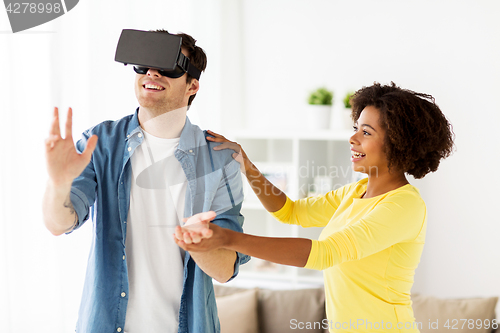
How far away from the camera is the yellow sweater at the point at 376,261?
1.26 metres

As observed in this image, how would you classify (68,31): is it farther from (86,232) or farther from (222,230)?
(222,230)

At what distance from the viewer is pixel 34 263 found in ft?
4.93

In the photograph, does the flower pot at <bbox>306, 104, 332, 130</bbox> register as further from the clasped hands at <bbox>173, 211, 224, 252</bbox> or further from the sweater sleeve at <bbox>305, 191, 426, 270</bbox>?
the clasped hands at <bbox>173, 211, 224, 252</bbox>

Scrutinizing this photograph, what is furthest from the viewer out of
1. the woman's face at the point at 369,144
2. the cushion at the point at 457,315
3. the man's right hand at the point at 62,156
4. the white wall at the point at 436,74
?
the white wall at the point at 436,74

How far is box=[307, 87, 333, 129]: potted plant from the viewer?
2.70m

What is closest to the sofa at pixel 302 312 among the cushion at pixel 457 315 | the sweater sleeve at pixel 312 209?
the cushion at pixel 457 315

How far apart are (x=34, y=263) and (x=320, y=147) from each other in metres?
1.85

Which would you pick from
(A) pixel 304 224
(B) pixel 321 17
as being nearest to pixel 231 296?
(A) pixel 304 224

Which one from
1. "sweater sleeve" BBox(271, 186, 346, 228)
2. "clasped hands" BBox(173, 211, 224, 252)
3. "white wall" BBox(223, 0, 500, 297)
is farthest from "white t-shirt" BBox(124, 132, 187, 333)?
"white wall" BBox(223, 0, 500, 297)

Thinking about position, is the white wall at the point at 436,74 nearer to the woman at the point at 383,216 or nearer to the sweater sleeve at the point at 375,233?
the woman at the point at 383,216

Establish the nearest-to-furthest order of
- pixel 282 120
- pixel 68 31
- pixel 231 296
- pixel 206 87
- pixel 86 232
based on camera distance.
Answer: pixel 68 31 < pixel 86 232 < pixel 231 296 < pixel 206 87 < pixel 282 120

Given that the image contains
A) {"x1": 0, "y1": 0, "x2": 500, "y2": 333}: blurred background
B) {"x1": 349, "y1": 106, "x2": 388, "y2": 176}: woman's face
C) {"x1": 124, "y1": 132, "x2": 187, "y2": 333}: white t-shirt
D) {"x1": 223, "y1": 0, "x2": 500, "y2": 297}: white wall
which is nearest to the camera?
{"x1": 124, "y1": 132, "x2": 187, "y2": 333}: white t-shirt

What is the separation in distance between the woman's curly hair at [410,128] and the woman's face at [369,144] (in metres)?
0.02

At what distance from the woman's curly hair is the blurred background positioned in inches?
41.9
